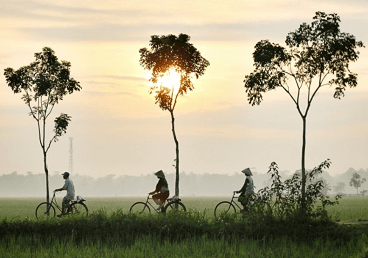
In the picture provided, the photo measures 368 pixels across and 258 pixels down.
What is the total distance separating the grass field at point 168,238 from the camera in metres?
17.8

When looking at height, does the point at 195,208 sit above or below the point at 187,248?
above

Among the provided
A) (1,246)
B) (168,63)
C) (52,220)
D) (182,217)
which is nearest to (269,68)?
(168,63)

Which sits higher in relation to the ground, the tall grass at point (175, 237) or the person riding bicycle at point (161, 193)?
the person riding bicycle at point (161, 193)

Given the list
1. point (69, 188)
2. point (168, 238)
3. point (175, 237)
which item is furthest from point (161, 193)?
point (168, 238)

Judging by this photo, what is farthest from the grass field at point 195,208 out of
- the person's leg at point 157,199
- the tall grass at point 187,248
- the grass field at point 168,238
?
the tall grass at point 187,248

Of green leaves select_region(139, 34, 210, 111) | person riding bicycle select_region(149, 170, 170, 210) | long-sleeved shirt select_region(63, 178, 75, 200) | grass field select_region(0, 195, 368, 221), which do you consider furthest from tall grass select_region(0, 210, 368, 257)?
green leaves select_region(139, 34, 210, 111)

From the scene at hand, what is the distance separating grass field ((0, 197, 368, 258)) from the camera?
1783 cm

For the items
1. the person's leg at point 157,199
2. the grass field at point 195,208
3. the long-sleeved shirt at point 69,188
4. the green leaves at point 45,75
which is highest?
the green leaves at point 45,75

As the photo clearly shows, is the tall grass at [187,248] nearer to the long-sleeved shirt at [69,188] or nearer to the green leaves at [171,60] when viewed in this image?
the long-sleeved shirt at [69,188]

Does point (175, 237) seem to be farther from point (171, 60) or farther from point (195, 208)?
point (171, 60)

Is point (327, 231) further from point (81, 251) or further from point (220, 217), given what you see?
point (81, 251)

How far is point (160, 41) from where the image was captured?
34.4 metres

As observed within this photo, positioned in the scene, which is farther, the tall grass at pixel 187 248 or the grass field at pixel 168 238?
the grass field at pixel 168 238

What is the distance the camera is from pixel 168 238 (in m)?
20.4
